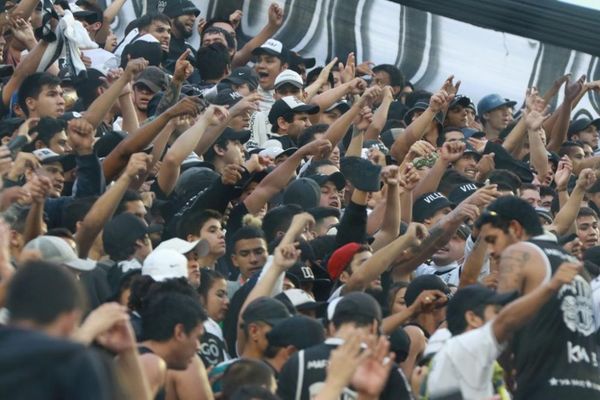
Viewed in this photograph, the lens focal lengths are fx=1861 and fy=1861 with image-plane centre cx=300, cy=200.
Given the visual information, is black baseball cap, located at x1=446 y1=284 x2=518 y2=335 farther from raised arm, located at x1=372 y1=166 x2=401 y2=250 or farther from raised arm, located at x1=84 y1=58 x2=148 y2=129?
raised arm, located at x1=84 y1=58 x2=148 y2=129

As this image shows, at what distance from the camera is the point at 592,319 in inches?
338

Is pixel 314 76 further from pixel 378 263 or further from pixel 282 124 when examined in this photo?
pixel 378 263

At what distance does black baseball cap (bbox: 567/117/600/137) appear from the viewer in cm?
1598

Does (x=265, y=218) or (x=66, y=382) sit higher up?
(x=66, y=382)

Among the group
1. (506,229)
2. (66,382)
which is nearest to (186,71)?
(506,229)

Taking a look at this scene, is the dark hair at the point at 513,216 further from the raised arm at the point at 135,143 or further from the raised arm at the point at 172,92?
the raised arm at the point at 172,92

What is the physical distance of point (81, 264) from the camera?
9.18 meters

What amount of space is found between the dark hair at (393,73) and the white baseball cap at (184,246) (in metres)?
5.64

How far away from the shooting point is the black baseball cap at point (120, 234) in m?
9.91

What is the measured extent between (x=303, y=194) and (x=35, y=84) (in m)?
1.94

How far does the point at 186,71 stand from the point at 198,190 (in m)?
0.92

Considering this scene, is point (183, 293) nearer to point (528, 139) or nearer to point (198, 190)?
point (198, 190)

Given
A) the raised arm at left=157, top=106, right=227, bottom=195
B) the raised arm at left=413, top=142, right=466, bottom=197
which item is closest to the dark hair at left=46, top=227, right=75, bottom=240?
the raised arm at left=157, top=106, right=227, bottom=195

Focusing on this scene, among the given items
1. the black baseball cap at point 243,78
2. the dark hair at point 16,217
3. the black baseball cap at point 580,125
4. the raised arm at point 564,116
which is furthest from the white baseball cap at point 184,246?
the black baseball cap at point 580,125
